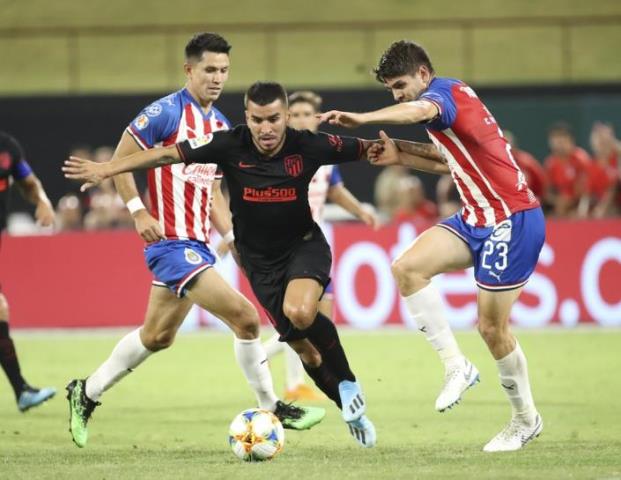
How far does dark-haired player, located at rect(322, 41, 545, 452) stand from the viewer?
7.62 m

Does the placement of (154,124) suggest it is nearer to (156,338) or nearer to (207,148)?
(207,148)

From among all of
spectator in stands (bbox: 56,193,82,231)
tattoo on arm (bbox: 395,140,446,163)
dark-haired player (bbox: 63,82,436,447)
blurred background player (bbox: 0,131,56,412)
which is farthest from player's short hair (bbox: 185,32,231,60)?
spectator in stands (bbox: 56,193,82,231)

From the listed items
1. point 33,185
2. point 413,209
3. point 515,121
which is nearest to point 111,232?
point 413,209

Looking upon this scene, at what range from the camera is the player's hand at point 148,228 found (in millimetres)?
7902

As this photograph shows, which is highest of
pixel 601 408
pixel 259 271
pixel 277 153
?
pixel 277 153

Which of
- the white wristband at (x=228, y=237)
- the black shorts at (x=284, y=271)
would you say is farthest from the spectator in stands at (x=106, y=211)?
the black shorts at (x=284, y=271)

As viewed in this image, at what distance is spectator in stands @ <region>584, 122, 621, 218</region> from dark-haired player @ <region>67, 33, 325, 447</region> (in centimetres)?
943

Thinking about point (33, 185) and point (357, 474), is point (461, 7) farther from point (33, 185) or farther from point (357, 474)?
point (357, 474)

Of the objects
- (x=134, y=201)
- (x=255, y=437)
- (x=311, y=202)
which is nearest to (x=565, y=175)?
(x=311, y=202)

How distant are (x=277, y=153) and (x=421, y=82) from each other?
0.94 meters

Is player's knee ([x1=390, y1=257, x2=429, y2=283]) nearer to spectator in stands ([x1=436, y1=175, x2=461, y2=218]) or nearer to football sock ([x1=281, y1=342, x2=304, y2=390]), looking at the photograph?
football sock ([x1=281, y1=342, x2=304, y2=390])

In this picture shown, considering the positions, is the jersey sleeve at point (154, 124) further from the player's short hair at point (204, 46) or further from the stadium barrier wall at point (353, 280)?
the stadium barrier wall at point (353, 280)

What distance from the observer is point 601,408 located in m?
9.80

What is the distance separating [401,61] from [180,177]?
5.63 ft
